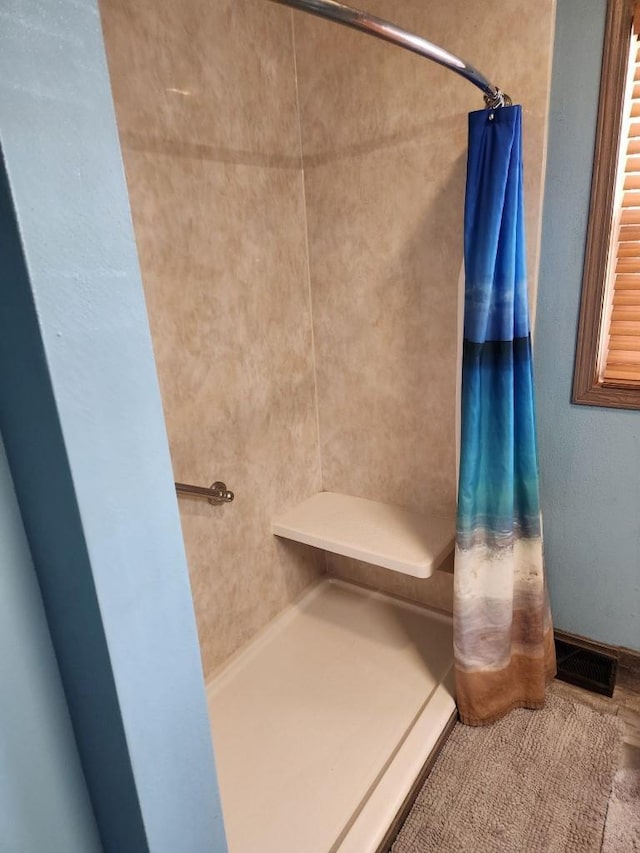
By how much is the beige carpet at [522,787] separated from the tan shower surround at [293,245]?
598 mm

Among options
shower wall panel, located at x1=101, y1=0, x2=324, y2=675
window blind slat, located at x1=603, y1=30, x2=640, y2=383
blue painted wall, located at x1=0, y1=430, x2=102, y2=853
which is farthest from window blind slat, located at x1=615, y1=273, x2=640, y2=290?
blue painted wall, located at x1=0, y1=430, x2=102, y2=853

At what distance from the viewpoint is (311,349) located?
2.12 meters

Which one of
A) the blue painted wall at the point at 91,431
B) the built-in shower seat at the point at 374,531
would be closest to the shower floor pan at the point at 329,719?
the built-in shower seat at the point at 374,531

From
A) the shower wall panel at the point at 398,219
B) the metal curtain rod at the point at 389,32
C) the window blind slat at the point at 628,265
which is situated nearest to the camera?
the metal curtain rod at the point at 389,32

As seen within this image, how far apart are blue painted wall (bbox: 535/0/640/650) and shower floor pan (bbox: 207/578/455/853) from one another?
550 millimetres

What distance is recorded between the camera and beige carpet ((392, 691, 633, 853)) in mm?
1316

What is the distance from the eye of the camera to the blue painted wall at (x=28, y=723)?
1.82 ft

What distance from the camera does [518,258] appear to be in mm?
1385

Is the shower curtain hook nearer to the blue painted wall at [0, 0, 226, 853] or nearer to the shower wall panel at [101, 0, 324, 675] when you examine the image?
the shower wall panel at [101, 0, 324, 675]

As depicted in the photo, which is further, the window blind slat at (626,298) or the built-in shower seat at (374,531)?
the built-in shower seat at (374,531)

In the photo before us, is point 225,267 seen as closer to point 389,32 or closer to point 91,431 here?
point 389,32

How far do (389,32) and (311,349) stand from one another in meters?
1.21

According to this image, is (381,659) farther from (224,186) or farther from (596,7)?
(596,7)

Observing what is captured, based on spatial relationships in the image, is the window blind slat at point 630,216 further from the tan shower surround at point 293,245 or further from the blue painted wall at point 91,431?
the blue painted wall at point 91,431
